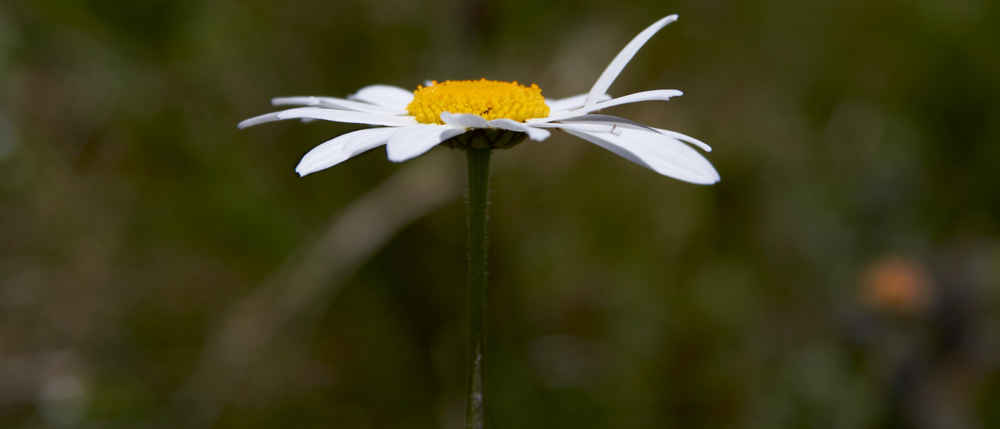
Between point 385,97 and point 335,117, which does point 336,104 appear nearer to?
point 335,117

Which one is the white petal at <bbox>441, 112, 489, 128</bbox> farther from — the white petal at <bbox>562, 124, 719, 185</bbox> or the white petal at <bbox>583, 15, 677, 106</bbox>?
the white petal at <bbox>583, 15, 677, 106</bbox>

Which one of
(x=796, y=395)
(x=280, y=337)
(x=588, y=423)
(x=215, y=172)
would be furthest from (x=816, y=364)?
(x=215, y=172)

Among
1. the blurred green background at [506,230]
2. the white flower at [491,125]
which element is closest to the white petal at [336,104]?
the white flower at [491,125]

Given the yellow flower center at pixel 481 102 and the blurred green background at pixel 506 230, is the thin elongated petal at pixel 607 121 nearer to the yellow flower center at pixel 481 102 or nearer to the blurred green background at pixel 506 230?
the yellow flower center at pixel 481 102

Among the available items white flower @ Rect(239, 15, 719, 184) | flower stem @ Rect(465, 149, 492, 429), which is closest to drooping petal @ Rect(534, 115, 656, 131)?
white flower @ Rect(239, 15, 719, 184)

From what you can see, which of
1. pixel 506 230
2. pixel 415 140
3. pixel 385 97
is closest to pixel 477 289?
pixel 415 140

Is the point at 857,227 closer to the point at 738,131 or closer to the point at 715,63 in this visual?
the point at 738,131
